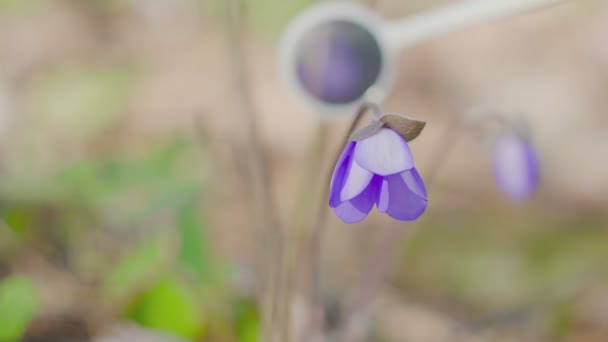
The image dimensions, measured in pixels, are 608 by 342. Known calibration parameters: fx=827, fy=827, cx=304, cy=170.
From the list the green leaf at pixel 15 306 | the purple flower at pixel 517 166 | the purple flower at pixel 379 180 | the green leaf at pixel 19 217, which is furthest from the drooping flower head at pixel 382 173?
the green leaf at pixel 19 217

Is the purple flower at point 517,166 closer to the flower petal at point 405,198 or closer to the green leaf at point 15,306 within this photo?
the flower petal at point 405,198

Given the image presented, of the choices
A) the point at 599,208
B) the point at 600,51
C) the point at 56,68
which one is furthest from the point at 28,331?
the point at 600,51

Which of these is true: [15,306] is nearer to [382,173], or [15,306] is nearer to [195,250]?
[195,250]

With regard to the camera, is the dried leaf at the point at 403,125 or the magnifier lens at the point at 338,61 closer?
the dried leaf at the point at 403,125

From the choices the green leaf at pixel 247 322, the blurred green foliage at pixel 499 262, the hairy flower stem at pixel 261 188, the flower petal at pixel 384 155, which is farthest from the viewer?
the blurred green foliage at pixel 499 262

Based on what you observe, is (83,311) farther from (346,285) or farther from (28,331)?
(346,285)

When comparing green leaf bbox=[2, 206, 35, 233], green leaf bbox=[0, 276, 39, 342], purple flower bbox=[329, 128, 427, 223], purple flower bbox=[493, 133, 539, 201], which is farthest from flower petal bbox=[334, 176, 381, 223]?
green leaf bbox=[2, 206, 35, 233]

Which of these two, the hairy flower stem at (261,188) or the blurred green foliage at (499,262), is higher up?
the hairy flower stem at (261,188)


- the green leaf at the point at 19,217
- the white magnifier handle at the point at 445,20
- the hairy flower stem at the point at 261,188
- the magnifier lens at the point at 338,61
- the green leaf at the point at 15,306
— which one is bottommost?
the green leaf at the point at 15,306
